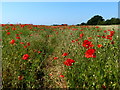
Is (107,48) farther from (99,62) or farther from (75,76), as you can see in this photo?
(75,76)

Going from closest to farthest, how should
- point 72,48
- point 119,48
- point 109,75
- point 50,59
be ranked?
point 109,75, point 119,48, point 72,48, point 50,59

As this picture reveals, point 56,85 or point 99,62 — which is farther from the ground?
point 99,62

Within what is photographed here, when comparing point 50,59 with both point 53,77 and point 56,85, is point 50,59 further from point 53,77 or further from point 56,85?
point 56,85

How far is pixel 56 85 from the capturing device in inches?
140

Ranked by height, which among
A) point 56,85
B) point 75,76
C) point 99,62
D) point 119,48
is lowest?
point 56,85

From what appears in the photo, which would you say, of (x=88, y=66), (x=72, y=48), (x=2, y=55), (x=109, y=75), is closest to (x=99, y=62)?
(x=88, y=66)

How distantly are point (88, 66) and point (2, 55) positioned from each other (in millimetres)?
2224

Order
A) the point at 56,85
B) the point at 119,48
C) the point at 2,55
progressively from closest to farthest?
the point at 56,85 → the point at 119,48 → the point at 2,55

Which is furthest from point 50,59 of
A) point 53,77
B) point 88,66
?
point 88,66

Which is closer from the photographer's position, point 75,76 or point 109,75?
point 109,75

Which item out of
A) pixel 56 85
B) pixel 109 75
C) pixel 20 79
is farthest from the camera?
pixel 56 85

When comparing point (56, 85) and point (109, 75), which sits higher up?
point (109, 75)

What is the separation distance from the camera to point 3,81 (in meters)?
3.32

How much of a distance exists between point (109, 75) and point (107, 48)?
114 cm
